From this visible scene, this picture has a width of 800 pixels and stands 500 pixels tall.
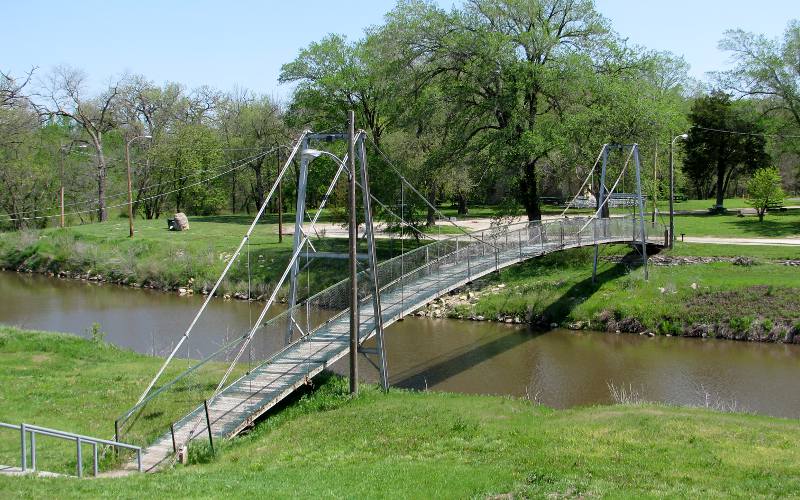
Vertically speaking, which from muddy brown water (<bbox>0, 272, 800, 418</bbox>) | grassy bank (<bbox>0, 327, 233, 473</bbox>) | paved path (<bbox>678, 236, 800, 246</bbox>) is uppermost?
paved path (<bbox>678, 236, 800, 246</bbox>)

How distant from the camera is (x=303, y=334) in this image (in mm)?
20156

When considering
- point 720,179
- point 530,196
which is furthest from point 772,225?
point 530,196

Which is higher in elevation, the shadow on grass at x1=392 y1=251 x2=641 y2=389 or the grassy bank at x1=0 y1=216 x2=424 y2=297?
Result: the grassy bank at x1=0 y1=216 x2=424 y2=297

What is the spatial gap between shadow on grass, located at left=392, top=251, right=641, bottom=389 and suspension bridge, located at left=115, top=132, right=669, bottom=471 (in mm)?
2362

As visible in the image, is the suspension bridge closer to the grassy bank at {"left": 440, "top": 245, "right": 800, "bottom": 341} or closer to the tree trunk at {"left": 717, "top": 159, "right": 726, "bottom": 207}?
the grassy bank at {"left": 440, "top": 245, "right": 800, "bottom": 341}

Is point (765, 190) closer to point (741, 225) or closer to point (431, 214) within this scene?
point (741, 225)

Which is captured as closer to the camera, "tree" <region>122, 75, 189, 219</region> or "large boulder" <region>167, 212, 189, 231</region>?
"large boulder" <region>167, 212, 189, 231</region>

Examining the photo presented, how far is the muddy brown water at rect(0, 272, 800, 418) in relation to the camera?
21344 millimetres

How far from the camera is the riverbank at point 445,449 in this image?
462 inches

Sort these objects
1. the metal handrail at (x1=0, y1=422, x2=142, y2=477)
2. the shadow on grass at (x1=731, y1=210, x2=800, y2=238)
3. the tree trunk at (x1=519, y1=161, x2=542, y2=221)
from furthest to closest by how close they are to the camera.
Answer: the shadow on grass at (x1=731, y1=210, x2=800, y2=238), the tree trunk at (x1=519, y1=161, x2=542, y2=221), the metal handrail at (x1=0, y1=422, x2=142, y2=477)

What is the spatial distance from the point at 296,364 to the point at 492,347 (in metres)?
9.87

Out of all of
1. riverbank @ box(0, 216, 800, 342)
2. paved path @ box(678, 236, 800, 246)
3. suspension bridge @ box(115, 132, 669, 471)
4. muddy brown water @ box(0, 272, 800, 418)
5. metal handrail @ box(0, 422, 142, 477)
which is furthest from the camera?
paved path @ box(678, 236, 800, 246)

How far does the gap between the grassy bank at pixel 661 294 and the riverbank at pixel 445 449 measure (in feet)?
32.5

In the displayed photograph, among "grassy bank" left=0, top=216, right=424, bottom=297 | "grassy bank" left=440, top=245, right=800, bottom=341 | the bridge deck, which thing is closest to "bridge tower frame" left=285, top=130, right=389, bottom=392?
the bridge deck
